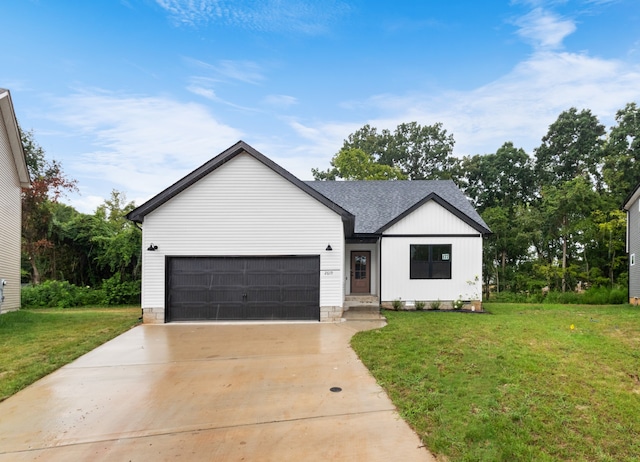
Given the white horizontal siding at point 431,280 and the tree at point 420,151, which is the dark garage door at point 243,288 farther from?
the tree at point 420,151

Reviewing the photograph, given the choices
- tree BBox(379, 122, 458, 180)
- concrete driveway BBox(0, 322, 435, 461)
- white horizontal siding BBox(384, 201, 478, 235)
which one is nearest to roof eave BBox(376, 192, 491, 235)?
white horizontal siding BBox(384, 201, 478, 235)

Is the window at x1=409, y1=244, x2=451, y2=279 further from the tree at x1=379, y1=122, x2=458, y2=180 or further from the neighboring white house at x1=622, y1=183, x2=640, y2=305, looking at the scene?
the tree at x1=379, y1=122, x2=458, y2=180

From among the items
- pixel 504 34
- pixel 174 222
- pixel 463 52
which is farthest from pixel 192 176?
pixel 504 34

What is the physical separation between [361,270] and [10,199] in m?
14.0

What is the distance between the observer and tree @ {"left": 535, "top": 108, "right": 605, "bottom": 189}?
90.9ft

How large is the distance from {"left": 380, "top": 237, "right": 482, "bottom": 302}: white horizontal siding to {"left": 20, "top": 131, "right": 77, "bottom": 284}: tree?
15416 millimetres

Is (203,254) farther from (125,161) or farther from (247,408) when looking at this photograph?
(125,161)

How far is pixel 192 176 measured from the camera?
34.7ft

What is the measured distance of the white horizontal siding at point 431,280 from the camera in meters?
13.1

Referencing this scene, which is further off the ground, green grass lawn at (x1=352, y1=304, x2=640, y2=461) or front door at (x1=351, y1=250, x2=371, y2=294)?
front door at (x1=351, y1=250, x2=371, y2=294)

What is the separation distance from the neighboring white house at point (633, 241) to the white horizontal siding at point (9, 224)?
977 inches

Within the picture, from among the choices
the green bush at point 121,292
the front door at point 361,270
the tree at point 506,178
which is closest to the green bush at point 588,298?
the front door at point 361,270

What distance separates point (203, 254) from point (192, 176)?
2.44m

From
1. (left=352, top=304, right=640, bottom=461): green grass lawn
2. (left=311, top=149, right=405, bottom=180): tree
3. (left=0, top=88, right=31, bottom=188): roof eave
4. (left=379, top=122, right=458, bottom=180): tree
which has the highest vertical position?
(left=379, top=122, right=458, bottom=180): tree
